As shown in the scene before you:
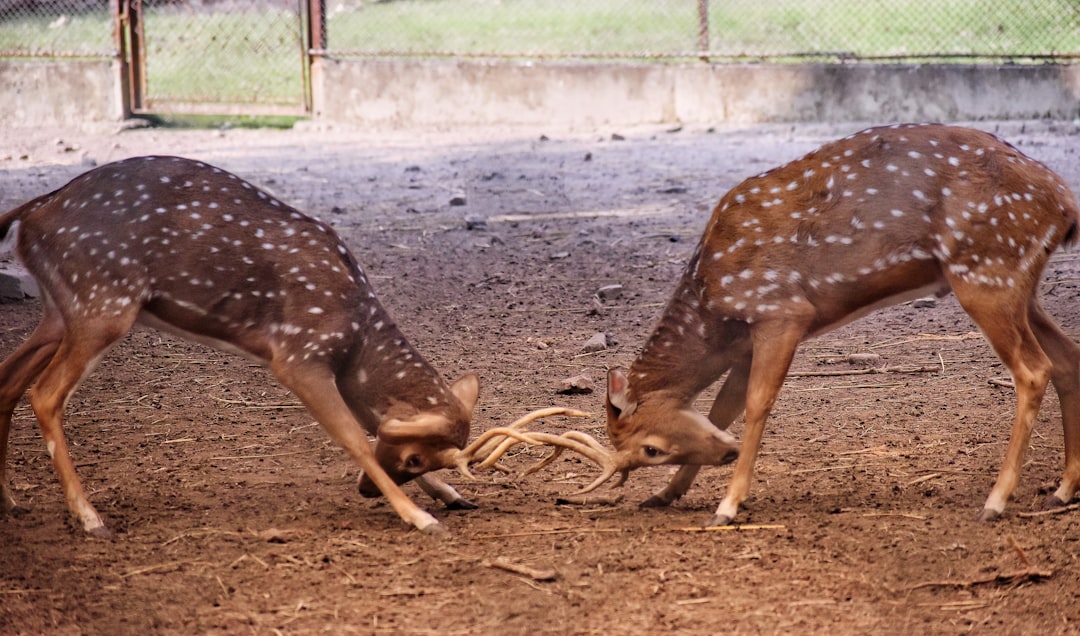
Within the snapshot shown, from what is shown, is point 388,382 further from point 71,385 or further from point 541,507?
point 71,385

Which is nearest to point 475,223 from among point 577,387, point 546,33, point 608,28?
point 577,387

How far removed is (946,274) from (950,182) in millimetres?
333

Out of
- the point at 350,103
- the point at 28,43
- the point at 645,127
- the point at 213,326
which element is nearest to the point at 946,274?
the point at 213,326

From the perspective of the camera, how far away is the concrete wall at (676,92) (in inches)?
542

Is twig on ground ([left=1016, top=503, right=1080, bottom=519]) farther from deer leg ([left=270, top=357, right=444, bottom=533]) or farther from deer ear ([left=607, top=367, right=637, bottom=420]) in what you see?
deer leg ([left=270, top=357, right=444, bottom=533])

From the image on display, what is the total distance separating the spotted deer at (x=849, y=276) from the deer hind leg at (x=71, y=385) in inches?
70.3

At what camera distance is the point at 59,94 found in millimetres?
15625

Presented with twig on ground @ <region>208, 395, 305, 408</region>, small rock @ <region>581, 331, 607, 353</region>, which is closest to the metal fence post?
small rock @ <region>581, 331, 607, 353</region>

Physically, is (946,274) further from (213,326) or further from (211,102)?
(211,102)

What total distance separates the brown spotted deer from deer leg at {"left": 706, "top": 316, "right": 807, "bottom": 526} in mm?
653

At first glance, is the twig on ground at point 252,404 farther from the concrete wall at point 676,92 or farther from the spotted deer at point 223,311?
the concrete wall at point 676,92

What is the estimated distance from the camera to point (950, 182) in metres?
4.50

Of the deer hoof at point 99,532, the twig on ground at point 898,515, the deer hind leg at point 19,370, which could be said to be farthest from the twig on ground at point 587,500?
the deer hind leg at point 19,370

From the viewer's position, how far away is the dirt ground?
3.77m
